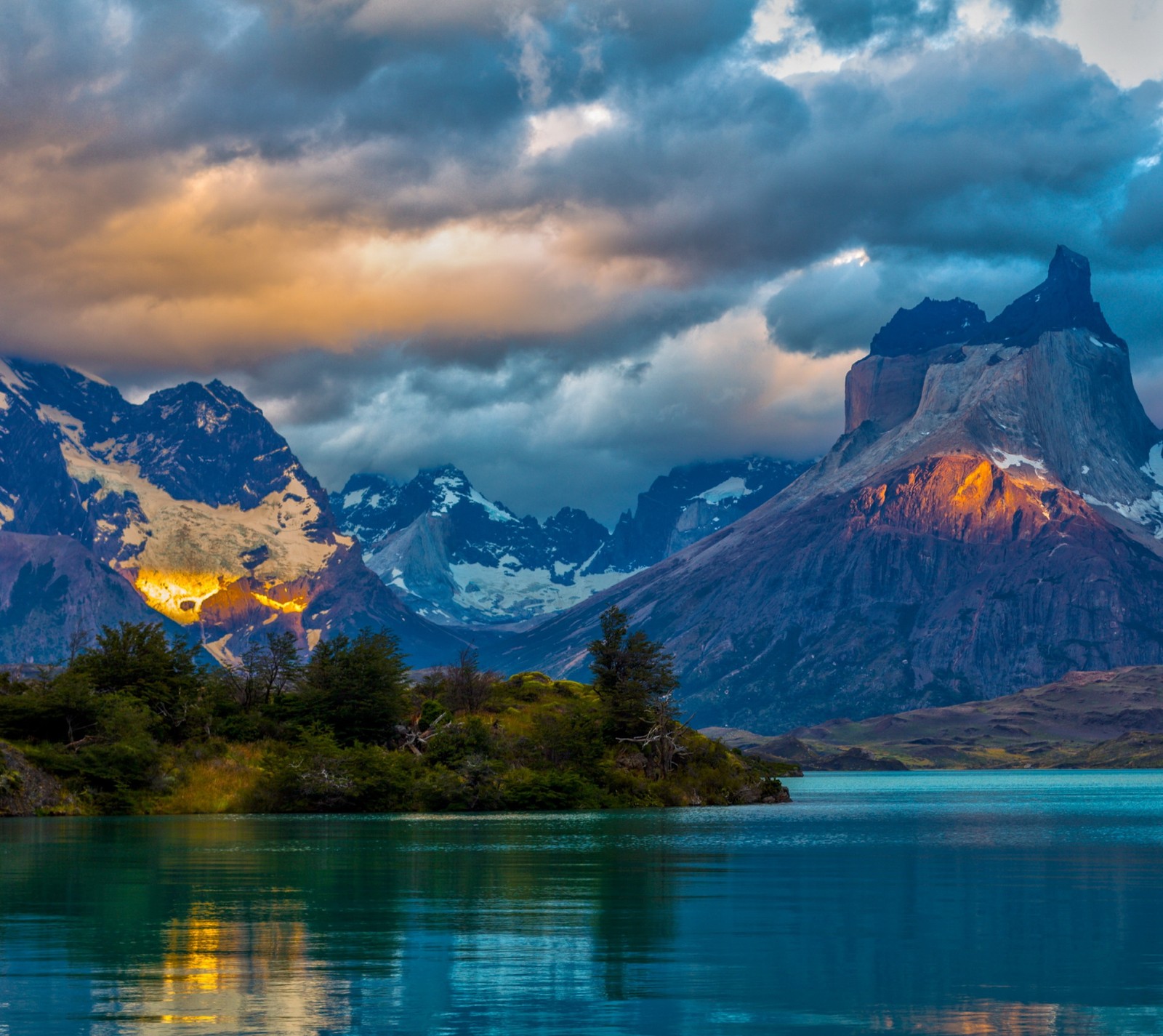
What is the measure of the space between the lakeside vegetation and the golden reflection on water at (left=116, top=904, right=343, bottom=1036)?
8085 cm

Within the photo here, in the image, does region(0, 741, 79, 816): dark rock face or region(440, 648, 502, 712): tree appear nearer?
region(0, 741, 79, 816): dark rock face

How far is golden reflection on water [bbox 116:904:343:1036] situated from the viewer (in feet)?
101

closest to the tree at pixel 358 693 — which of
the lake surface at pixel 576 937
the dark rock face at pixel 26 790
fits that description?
the dark rock face at pixel 26 790

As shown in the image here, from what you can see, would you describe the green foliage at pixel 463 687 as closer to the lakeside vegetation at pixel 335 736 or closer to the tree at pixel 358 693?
the lakeside vegetation at pixel 335 736

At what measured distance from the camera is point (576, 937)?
43.0 m

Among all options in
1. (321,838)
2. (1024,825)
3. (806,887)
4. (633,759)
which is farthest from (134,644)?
(806,887)

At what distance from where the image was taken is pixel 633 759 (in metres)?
141

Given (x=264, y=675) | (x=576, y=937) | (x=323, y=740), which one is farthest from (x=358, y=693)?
(x=576, y=937)

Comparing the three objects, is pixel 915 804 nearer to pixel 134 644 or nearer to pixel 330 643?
pixel 330 643

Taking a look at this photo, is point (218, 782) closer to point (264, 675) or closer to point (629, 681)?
point (264, 675)

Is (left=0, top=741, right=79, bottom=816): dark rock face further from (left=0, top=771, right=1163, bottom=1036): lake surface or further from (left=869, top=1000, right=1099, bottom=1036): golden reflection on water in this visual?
(left=869, top=1000, right=1099, bottom=1036): golden reflection on water

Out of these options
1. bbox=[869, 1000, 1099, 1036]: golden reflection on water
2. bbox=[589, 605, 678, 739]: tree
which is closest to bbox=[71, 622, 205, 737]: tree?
bbox=[589, 605, 678, 739]: tree

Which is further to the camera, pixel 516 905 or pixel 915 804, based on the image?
pixel 915 804

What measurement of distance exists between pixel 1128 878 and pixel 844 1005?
113ft
